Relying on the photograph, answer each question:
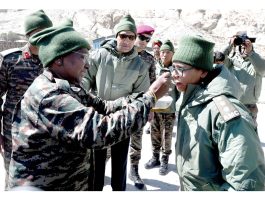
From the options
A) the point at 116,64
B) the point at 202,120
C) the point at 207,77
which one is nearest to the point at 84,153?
the point at 202,120

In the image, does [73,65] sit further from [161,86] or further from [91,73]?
[91,73]

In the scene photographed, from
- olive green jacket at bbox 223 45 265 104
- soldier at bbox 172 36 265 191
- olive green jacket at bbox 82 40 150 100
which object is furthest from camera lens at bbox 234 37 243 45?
soldier at bbox 172 36 265 191

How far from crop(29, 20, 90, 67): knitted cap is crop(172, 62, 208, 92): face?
0.64m

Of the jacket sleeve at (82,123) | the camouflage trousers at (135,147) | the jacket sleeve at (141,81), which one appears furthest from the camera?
→ the camouflage trousers at (135,147)

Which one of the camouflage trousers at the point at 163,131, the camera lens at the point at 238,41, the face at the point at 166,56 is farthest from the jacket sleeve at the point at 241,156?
the camera lens at the point at 238,41

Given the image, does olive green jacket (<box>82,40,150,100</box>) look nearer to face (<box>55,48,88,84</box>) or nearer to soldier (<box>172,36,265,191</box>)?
soldier (<box>172,36,265,191</box>)

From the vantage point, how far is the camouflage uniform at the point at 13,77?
3.20m

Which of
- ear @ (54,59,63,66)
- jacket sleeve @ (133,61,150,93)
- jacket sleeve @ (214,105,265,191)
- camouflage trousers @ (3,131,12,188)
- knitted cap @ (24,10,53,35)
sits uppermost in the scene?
ear @ (54,59,63,66)

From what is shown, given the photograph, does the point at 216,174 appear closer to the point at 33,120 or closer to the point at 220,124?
the point at 220,124

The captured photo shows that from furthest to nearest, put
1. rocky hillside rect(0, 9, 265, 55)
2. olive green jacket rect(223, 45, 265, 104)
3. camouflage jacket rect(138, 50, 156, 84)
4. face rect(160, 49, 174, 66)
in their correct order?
rocky hillside rect(0, 9, 265, 55) < olive green jacket rect(223, 45, 265, 104) < face rect(160, 49, 174, 66) < camouflage jacket rect(138, 50, 156, 84)

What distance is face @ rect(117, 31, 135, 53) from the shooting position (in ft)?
12.9

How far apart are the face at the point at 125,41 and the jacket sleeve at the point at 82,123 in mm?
2310

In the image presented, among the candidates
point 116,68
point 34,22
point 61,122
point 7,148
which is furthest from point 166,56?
point 61,122

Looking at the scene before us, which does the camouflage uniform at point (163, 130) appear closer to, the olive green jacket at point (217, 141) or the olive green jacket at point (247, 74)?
the olive green jacket at point (247, 74)
